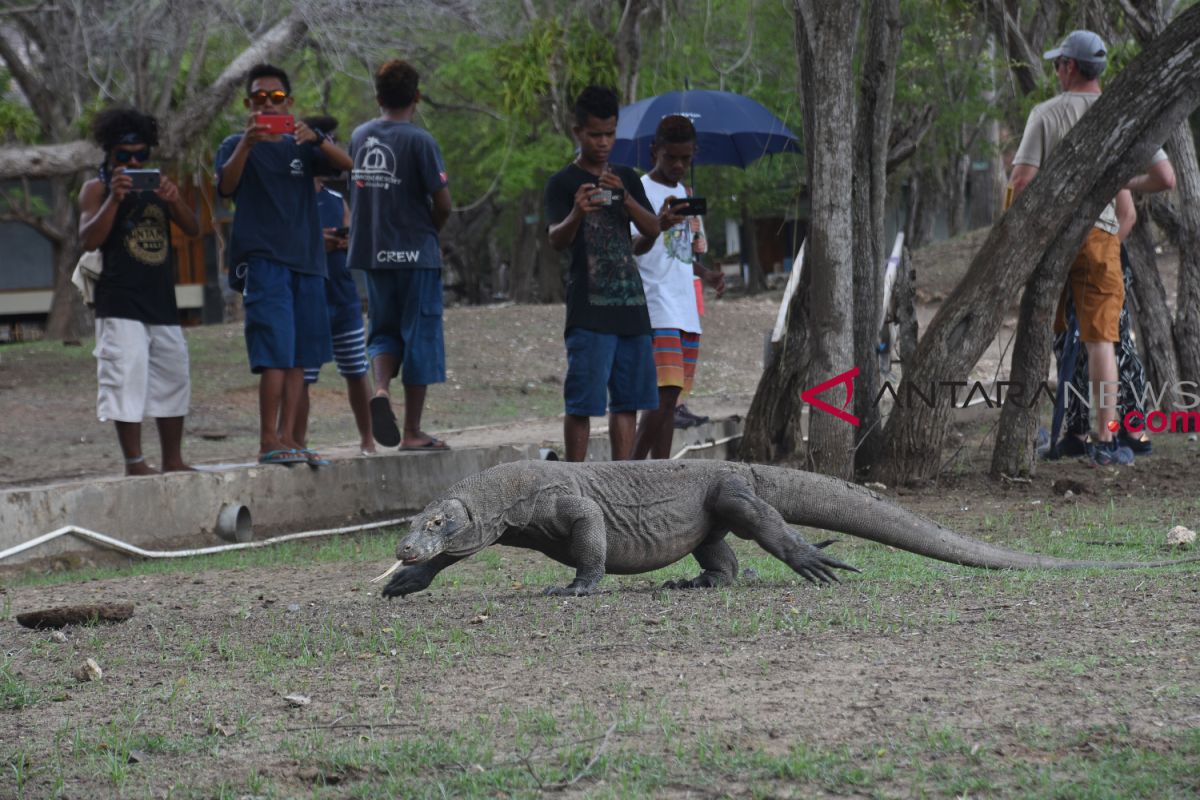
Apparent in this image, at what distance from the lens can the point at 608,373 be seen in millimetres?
8203

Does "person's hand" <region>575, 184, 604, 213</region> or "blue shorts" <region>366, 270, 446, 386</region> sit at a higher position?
"person's hand" <region>575, 184, 604, 213</region>

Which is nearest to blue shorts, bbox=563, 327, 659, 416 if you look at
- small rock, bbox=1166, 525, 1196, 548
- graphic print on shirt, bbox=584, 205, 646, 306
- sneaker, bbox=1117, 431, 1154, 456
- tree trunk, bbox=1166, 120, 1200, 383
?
graphic print on shirt, bbox=584, 205, 646, 306

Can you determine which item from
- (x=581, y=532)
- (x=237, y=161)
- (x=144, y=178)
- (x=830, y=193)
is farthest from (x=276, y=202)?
(x=581, y=532)

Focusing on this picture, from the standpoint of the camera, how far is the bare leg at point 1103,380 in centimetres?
960

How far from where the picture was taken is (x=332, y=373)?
19797 mm

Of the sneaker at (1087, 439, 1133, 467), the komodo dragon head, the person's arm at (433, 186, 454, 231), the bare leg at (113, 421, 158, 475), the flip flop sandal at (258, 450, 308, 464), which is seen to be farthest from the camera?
the sneaker at (1087, 439, 1133, 467)

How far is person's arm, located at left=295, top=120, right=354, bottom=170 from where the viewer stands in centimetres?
841

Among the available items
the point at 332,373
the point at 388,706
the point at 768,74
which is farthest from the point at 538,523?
the point at 768,74

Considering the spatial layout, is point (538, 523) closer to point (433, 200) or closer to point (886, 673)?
point (886, 673)

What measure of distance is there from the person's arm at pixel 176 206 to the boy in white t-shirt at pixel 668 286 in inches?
102

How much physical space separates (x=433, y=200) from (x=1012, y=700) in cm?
592

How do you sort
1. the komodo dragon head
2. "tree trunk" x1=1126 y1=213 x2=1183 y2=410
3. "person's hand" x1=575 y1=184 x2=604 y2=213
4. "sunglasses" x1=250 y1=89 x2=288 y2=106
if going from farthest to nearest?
"tree trunk" x1=1126 y1=213 x2=1183 y2=410, "sunglasses" x1=250 y1=89 x2=288 y2=106, "person's hand" x1=575 y1=184 x2=604 y2=213, the komodo dragon head

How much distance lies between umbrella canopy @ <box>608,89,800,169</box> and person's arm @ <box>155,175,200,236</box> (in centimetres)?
546

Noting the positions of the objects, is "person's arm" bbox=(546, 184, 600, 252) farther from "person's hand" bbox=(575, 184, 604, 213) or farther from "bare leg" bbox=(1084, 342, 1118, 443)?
"bare leg" bbox=(1084, 342, 1118, 443)
